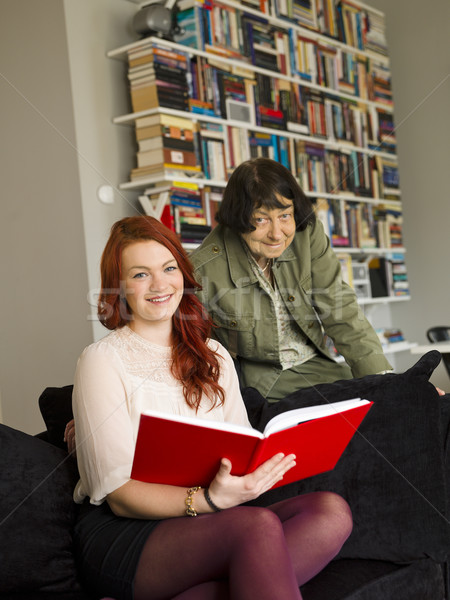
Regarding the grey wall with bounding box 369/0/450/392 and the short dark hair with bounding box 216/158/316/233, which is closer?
the short dark hair with bounding box 216/158/316/233

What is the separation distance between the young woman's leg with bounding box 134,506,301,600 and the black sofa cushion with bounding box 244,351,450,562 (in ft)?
1.44

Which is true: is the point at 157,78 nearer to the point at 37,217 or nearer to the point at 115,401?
the point at 37,217

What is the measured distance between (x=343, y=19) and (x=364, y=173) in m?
1.06

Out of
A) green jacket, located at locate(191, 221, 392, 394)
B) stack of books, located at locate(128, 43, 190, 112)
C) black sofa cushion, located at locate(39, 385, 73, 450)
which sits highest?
stack of books, located at locate(128, 43, 190, 112)

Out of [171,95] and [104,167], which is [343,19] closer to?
[171,95]

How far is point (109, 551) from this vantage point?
4.20 feet

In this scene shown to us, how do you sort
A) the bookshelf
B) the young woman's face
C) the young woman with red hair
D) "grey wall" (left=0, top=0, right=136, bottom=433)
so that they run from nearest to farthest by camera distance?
the young woman with red hair → the young woman's face → "grey wall" (left=0, top=0, right=136, bottom=433) → the bookshelf

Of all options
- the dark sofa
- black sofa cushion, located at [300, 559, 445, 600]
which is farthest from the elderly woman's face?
black sofa cushion, located at [300, 559, 445, 600]

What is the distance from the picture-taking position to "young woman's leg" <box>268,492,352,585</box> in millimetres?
1331

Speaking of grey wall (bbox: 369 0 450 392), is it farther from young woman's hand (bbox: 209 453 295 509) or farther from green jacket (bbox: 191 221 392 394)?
young woman's hand (bbox: 209 453 295 509)

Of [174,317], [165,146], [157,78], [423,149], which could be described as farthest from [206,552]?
[423,149]

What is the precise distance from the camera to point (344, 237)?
4.57 metres

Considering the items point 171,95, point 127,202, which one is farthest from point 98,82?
point 127,202

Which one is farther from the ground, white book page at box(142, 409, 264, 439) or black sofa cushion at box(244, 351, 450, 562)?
white book page at box(142, 409, 264, 439)
